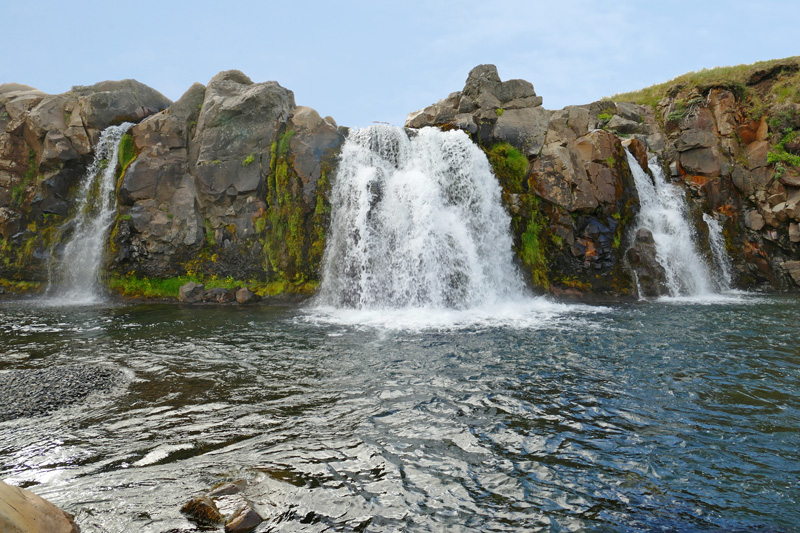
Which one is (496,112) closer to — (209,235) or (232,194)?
(232,194)

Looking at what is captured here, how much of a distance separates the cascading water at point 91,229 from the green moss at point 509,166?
17893 mm

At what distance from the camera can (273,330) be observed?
14.8m

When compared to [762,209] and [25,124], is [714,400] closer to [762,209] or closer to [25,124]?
[762,209]

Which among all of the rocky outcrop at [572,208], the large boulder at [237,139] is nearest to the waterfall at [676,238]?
the rocky outcrop at [572,208]

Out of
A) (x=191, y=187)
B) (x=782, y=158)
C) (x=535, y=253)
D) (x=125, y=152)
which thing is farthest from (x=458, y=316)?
(x=782, y=158)

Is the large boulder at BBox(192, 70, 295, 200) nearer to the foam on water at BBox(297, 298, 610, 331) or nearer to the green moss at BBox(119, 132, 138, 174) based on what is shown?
the green moss at BBox(119, 132, 138, 174)

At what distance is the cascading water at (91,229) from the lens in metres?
22.9

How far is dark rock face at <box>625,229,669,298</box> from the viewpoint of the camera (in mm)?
20672

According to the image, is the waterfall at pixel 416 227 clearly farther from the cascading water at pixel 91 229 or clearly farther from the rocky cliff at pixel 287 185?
the cascading water at pixel 91 229

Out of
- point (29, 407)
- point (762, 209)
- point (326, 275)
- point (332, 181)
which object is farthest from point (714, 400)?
point (762, 209)

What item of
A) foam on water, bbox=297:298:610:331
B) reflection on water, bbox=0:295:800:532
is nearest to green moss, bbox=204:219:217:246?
foam on water, bbox=297:298:610:331

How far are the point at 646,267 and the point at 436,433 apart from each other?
17.3 metres

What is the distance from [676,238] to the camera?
72.8ft

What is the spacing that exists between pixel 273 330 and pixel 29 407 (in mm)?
7198
